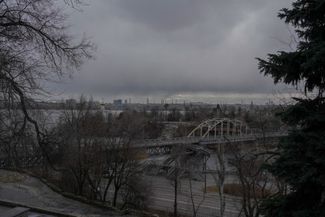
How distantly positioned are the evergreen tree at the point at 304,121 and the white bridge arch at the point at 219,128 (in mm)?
67608

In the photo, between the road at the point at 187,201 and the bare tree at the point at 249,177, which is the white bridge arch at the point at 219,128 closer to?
the road at the point at 187,201

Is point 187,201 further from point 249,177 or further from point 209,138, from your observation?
point 209,138

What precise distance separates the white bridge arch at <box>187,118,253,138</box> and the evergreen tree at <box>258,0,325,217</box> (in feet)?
222

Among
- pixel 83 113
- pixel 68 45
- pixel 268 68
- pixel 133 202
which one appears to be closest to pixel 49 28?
pixel 68 45

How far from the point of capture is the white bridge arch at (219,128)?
7901 cm

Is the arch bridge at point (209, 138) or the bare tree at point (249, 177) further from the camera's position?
the arch bridge at point (209, 138)

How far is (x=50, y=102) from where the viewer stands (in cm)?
1029

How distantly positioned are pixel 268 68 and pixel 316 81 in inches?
29.9

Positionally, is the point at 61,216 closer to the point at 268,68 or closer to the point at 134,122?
the point at 268,68

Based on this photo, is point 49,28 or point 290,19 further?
point 49,28

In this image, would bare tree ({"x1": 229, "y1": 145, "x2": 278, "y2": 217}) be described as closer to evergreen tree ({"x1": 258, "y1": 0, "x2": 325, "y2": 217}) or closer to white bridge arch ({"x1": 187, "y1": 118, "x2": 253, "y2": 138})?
evergreen tree ({"x1": 258, "y1": 0, "x2": 325, "y2": 217})

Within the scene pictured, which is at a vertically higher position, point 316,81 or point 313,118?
point 316,81

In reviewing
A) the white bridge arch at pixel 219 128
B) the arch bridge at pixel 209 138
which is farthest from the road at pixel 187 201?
the white bridge arch at pixel 219 128

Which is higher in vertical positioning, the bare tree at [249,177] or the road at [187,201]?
the bare tree at [249,177]
